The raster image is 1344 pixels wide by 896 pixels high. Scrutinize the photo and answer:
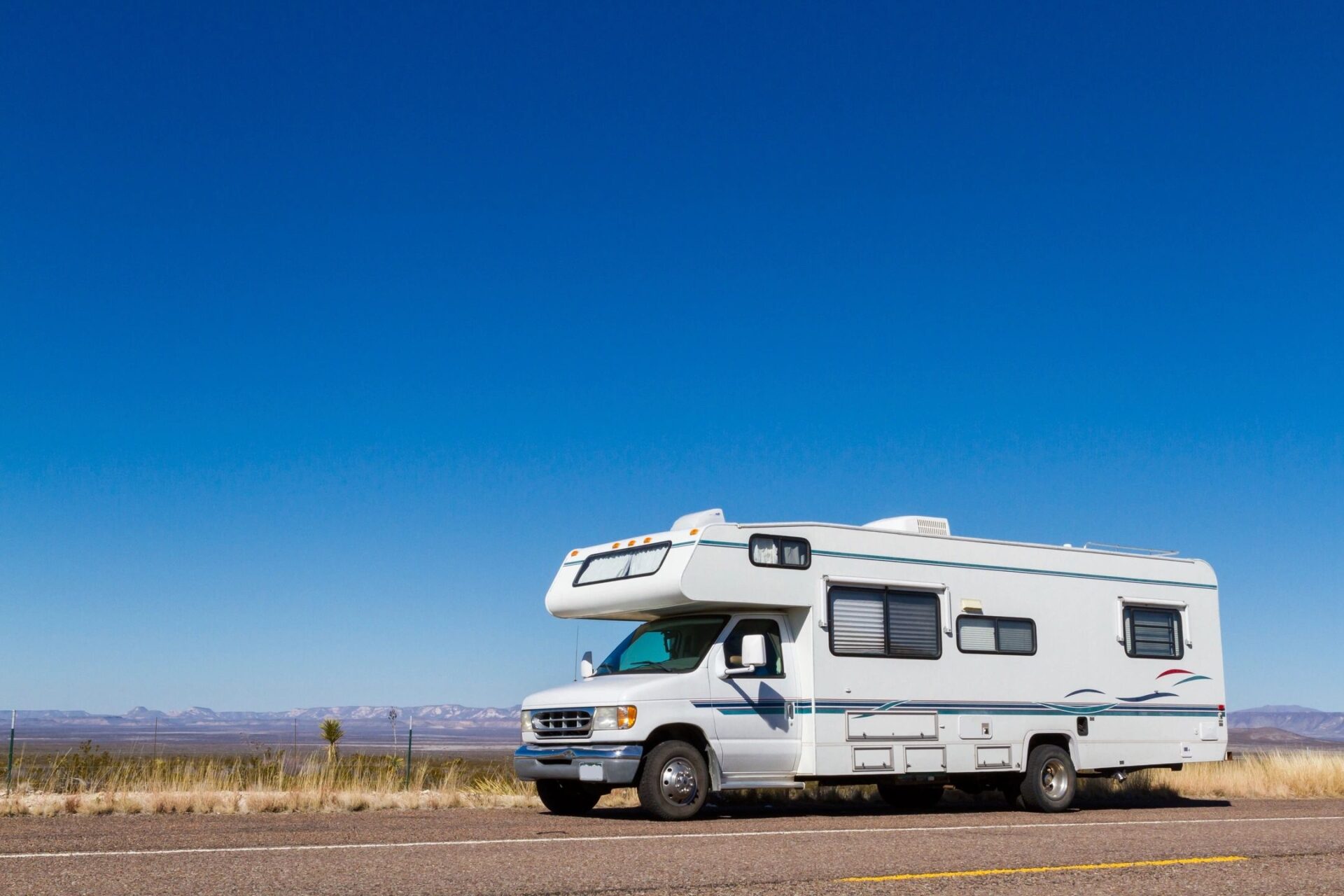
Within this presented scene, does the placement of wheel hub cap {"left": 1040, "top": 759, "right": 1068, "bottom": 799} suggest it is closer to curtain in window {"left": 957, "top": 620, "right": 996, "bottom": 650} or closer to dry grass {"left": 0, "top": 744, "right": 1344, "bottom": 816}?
curtain in window {"left": 957, "top": 620, "right": 996, "bottom": 650}

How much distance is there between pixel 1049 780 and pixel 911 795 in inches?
65.6

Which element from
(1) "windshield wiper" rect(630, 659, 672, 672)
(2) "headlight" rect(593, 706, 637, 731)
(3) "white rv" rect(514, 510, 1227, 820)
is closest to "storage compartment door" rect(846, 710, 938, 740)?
(3) "white rv" rect(514, 510, 1227, 820)

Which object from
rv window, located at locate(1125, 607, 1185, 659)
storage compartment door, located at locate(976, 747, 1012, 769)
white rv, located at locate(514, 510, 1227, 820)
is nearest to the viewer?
white rv, located at locate(514, 510, 1227, 820)

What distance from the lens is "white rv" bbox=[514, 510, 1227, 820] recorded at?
44.5 feet

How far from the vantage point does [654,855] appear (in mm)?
9672

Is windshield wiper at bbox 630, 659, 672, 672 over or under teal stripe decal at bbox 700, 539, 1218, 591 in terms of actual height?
under

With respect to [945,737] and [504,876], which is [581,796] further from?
Answer: [504,876]

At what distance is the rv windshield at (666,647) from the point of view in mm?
13914

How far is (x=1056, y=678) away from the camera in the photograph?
16.3 metres

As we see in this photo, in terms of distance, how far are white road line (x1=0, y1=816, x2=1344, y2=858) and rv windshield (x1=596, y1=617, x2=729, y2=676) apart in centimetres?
238

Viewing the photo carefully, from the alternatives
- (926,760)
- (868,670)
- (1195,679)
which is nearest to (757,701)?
(868,670)

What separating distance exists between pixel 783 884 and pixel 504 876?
1.74 m

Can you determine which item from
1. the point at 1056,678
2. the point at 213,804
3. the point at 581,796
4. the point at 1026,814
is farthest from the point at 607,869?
the point at 1056,678

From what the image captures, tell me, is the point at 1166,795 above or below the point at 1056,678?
below
